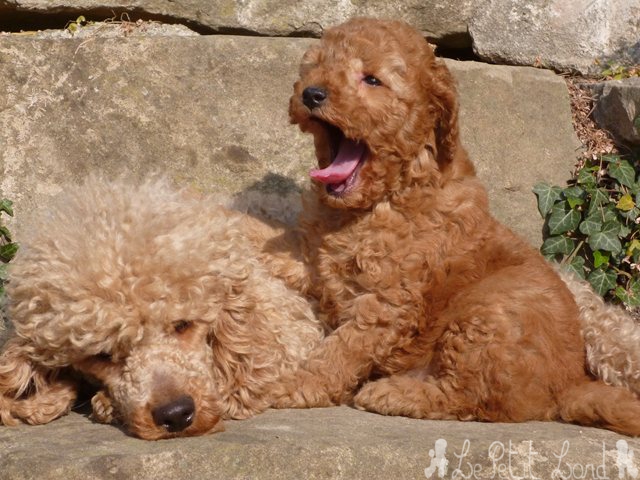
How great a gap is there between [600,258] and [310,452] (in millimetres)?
3499

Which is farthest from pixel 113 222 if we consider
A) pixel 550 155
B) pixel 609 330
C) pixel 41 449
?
pixel 550 155

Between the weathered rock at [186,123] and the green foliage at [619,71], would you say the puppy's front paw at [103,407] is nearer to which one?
the weathered rock at [186,123]

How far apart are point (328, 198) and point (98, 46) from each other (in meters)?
2.50

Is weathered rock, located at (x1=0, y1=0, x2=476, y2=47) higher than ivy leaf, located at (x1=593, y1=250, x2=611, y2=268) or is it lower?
higher

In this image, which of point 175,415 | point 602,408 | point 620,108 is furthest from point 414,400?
point 620,108

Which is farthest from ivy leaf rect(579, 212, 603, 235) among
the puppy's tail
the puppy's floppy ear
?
the puppy's tail

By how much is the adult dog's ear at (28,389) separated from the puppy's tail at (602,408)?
2232 millimetres

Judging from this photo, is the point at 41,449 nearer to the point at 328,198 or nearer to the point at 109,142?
the point at 328,198

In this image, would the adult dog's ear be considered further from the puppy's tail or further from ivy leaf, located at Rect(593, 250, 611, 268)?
ivy leaf, located at Rect(593, 250, 611, 268)

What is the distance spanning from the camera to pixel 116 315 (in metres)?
3.86

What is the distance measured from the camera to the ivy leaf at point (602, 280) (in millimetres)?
6492

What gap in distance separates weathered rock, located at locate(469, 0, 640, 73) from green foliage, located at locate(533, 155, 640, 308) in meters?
1.01

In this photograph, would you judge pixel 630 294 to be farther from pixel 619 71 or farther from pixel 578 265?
pixel 619 71

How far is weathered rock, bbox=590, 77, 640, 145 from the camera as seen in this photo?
6656 mm
